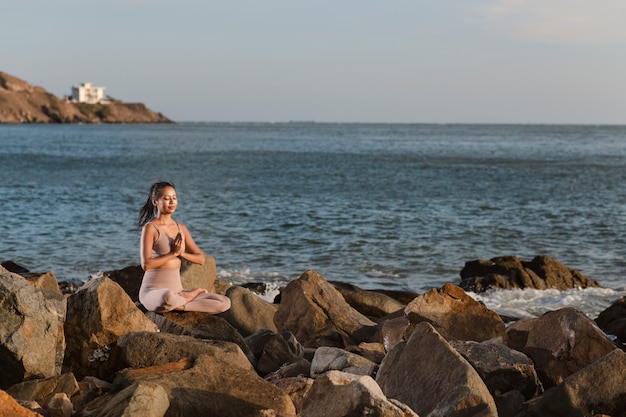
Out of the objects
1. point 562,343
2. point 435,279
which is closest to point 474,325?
point 562,343

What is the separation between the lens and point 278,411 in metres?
6.29

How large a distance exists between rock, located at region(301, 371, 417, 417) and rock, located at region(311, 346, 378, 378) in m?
1.07

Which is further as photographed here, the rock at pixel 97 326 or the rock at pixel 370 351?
the rock at pixel 370 351

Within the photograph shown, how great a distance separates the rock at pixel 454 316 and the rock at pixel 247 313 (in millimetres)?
1738

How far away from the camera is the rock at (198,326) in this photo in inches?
328

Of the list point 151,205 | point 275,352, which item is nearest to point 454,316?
point 275,352

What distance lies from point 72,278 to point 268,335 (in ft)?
34.8

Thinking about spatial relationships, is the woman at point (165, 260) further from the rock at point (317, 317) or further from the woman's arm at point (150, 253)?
the rock at point (317, 317)

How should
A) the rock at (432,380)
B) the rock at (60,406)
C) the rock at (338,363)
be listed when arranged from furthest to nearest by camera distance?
the rock at (338,363), the rock at (432,380), the rock at (60,406)

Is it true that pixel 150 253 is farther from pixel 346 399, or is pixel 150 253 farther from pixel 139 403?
pixel 346 399

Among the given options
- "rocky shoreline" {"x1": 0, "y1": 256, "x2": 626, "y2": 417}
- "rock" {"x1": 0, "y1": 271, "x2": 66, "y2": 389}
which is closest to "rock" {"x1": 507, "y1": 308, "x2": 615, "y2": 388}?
"rocky shoreline" {"x1": 0, "y1": 256, "x2": 626, "y2": 417}

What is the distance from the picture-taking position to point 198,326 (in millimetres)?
8445

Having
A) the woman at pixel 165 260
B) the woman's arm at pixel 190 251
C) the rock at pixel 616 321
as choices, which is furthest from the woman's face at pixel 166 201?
the rock at pixel 616 321

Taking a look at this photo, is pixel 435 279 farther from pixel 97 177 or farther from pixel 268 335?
pixel 97 177
